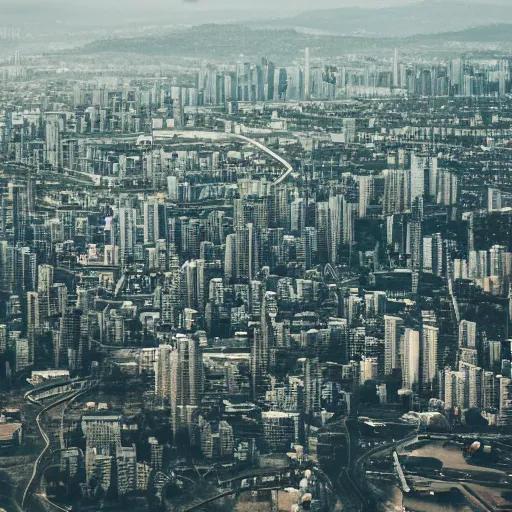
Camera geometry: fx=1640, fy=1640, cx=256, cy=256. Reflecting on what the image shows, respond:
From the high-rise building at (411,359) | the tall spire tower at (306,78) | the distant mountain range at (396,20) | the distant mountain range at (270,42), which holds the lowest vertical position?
the high-rise building at (411,359)

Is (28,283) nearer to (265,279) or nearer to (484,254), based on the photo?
(265,279)

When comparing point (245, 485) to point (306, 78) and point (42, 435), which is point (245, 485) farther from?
point (306, 78)

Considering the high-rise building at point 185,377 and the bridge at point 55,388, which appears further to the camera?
the bridge at point 55,388

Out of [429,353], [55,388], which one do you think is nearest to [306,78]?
[429,353]

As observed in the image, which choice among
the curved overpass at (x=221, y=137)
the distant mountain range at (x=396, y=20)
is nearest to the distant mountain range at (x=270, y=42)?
the distant mountain range at (x=396, y=20)

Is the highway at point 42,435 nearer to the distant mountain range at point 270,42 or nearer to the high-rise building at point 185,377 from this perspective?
the high-rise building at point 185,377

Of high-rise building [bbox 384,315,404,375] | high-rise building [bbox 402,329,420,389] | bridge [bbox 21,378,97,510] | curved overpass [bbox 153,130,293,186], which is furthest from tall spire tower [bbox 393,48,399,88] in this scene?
bridge [bbox 21,378,97,510]

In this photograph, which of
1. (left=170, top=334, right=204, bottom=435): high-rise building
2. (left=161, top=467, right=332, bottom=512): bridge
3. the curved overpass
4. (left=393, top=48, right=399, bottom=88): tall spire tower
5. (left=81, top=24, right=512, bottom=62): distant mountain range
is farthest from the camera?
(left=81, top=24, right=512, bottom=62): distant mountain range

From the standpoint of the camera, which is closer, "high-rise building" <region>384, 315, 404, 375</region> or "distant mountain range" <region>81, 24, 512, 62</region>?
"high-rise building" <region>384, 315, 404, 375</region>

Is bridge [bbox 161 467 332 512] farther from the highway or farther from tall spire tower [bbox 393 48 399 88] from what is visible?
tall spire tower [bbox 393 48 399 88]

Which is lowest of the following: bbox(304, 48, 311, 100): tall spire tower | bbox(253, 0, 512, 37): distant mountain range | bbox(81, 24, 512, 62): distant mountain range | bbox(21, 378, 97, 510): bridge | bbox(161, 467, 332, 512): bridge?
bbox(161, 467, 332, 512): bridge
